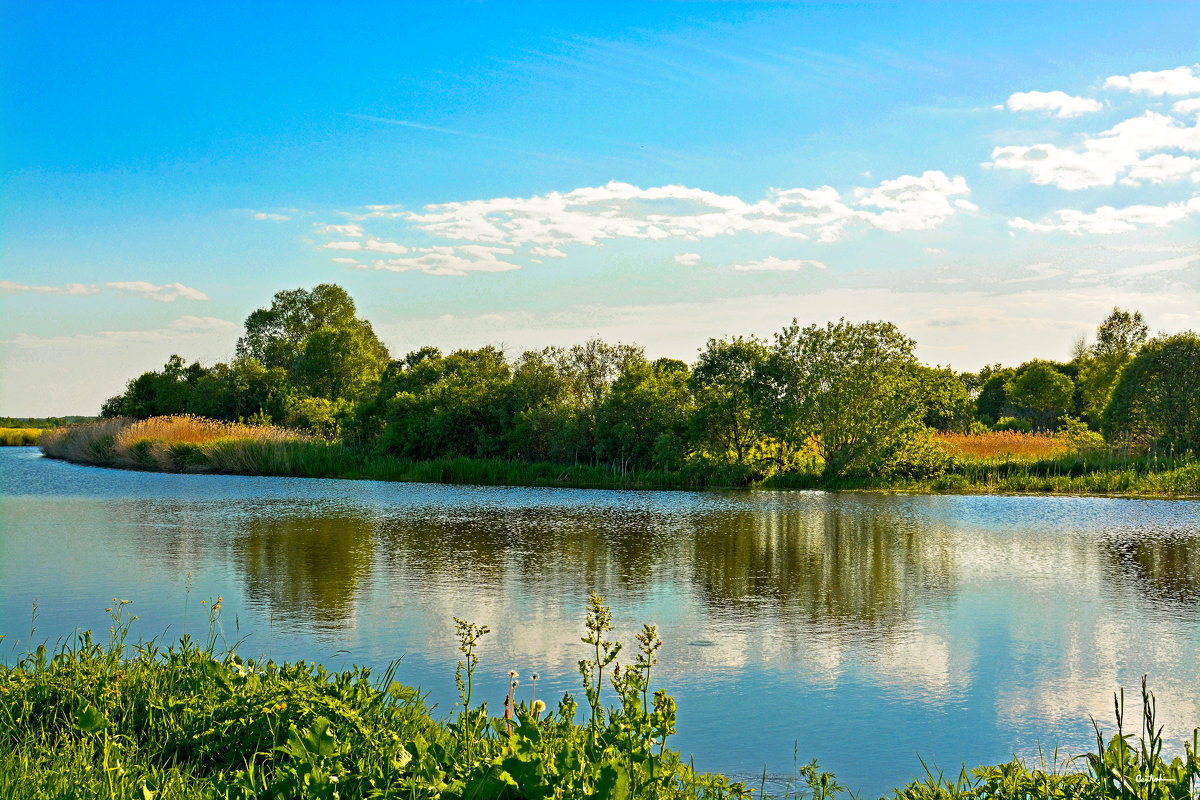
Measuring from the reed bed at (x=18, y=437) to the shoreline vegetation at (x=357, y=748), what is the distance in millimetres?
69195

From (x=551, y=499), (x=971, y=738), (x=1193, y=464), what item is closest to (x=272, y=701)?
(x=971, y=738)

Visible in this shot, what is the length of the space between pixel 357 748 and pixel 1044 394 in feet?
151

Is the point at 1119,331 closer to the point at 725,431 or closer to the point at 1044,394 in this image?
the point at 1044,394

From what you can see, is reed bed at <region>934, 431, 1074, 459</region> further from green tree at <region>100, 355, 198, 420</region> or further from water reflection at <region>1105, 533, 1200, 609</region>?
green tree at <region>100, 355, 198, 420</region>

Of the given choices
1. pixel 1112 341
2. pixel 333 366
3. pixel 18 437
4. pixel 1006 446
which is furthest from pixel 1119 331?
pixel 18 437

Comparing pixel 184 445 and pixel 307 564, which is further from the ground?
pixel 184 445

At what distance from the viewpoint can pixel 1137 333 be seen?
165 feet

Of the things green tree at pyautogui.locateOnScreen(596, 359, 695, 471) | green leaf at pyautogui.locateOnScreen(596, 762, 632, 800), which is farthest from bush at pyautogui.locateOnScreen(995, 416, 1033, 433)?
green leaf at pyautogui.locateOnScreen(596, 762, 632, 800)

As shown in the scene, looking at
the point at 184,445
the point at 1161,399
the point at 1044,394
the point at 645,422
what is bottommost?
the point at 184,445

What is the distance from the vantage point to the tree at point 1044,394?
142 feet

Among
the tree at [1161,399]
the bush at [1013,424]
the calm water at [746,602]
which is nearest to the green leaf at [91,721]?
the calm water at [746,602]

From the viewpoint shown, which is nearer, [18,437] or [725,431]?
[725,431]

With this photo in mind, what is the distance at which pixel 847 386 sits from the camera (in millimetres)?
23891

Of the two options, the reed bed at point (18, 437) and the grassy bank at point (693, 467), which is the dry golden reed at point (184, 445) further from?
the reed bed at point (18, 437)
